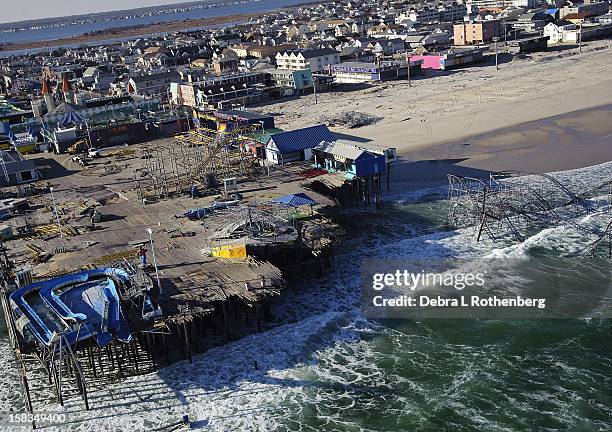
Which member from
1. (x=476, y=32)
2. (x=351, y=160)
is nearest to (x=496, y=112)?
(x=351, y=160)

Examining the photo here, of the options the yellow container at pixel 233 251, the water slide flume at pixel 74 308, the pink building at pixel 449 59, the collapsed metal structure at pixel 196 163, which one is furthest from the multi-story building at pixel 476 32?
the water slide flume at pixel 74 308

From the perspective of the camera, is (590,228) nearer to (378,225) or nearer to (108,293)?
(378,225)

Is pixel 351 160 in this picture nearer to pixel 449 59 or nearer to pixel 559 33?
pixel 449 59

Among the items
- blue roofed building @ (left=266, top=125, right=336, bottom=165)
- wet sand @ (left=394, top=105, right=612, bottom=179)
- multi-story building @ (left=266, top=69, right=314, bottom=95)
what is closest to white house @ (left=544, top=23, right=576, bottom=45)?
multi-story building @ (left=266, top=69, right=314, bottom=95)

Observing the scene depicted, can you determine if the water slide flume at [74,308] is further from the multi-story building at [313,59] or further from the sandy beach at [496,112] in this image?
the multi-story building at [313,59]

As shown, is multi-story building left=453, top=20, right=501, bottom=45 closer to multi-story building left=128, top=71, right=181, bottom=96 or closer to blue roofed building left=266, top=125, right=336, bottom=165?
multi-story building left=128, top=71, right=181, bottom=96

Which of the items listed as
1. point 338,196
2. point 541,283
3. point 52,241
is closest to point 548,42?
point 338,196
